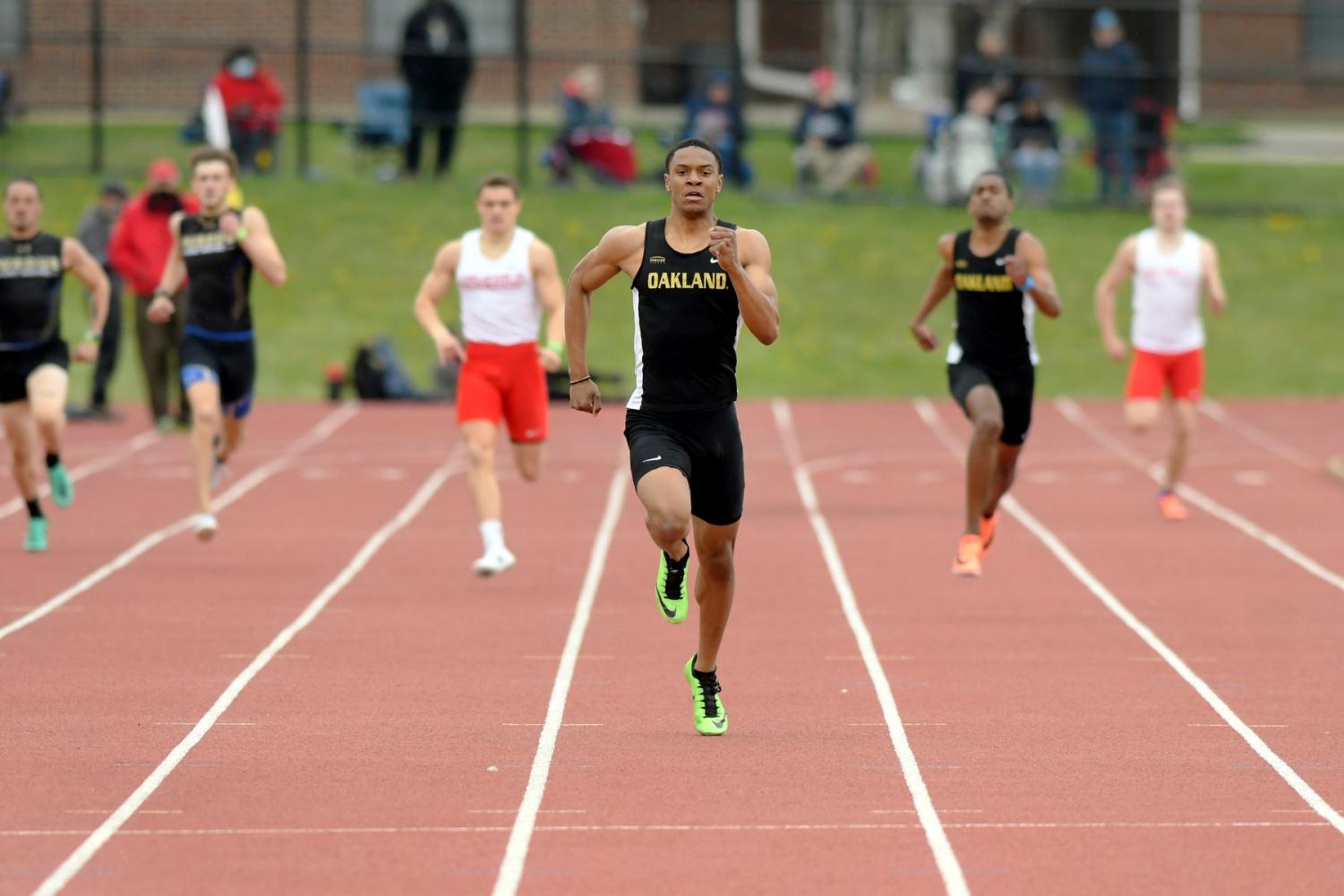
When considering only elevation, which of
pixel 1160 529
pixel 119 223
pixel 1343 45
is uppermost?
pixel 1343 45

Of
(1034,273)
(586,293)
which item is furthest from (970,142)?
(586,293)

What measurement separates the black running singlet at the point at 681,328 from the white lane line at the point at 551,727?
3.97 ft

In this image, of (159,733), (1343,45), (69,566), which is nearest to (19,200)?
(69,566)

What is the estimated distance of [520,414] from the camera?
1263cm

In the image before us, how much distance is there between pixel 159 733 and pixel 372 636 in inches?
90.5

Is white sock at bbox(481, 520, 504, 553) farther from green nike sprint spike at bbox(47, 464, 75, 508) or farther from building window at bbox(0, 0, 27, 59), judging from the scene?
building window at bbox(0, 0, 27, 59)

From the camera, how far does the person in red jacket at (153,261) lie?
20125 mm

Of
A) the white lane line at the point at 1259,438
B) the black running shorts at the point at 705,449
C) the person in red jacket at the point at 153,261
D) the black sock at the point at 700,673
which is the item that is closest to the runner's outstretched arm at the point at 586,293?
the black running shorts at the point at 705,449

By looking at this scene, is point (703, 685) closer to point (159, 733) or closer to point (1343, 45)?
point (159, 733)

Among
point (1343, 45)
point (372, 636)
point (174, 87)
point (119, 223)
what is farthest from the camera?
point (1343, 45)

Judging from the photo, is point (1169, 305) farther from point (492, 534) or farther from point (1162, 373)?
point (492, 534)

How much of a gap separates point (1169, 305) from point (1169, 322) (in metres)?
0.11

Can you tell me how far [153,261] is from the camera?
20094 mm

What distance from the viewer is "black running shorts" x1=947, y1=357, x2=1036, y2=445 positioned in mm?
12367
